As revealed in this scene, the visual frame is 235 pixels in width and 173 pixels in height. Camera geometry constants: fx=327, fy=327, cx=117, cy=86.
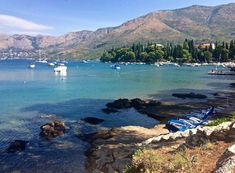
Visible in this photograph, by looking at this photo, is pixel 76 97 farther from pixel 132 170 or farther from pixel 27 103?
pixel 132 170

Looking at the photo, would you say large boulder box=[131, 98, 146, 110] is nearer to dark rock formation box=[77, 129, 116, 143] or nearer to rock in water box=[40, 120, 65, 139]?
dark rock formation box=[77, 129, 116, 143]

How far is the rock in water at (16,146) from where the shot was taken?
40.0 metres

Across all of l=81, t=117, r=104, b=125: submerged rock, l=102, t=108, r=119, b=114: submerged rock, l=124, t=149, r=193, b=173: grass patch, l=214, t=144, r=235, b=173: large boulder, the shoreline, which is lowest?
l=102, t=108, r=119, b=114: submerged rock

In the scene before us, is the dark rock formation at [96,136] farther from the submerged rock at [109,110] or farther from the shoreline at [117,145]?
the submerged rock at [109,110]

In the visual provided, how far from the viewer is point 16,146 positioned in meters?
40.8

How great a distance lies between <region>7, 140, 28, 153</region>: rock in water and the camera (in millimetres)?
39994

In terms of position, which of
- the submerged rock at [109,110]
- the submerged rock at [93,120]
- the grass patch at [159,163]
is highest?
the grass patch at [159,163]

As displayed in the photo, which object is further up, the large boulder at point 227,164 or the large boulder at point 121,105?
the large boulder at point 227,164

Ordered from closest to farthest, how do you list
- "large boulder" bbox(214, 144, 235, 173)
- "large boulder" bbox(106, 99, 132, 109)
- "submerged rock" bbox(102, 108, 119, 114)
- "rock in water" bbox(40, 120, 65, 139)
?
"large boulder" bbox(214, 144, 235, 173), "rock in water" bbox(40, 120, 65, 139), "submerged rock" bbox(102, 108, 119, 114), "large boulder" bbox(106, 99, 132, 109)

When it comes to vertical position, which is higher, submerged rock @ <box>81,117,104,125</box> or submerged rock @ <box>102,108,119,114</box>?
submerged rock @ <box>81,117,104,125</box>

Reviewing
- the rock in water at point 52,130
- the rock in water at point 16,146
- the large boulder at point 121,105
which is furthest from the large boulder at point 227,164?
the large boulder at point 121,105

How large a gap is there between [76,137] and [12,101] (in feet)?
144

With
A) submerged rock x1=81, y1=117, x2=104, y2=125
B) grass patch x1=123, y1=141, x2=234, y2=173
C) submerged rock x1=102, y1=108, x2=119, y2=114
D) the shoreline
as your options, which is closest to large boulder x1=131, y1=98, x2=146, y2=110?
submerged rock x1=102, y1=108, x2=119, y2=114

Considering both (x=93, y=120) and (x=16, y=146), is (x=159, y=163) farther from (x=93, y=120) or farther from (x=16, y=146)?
(x=93, y=120)
